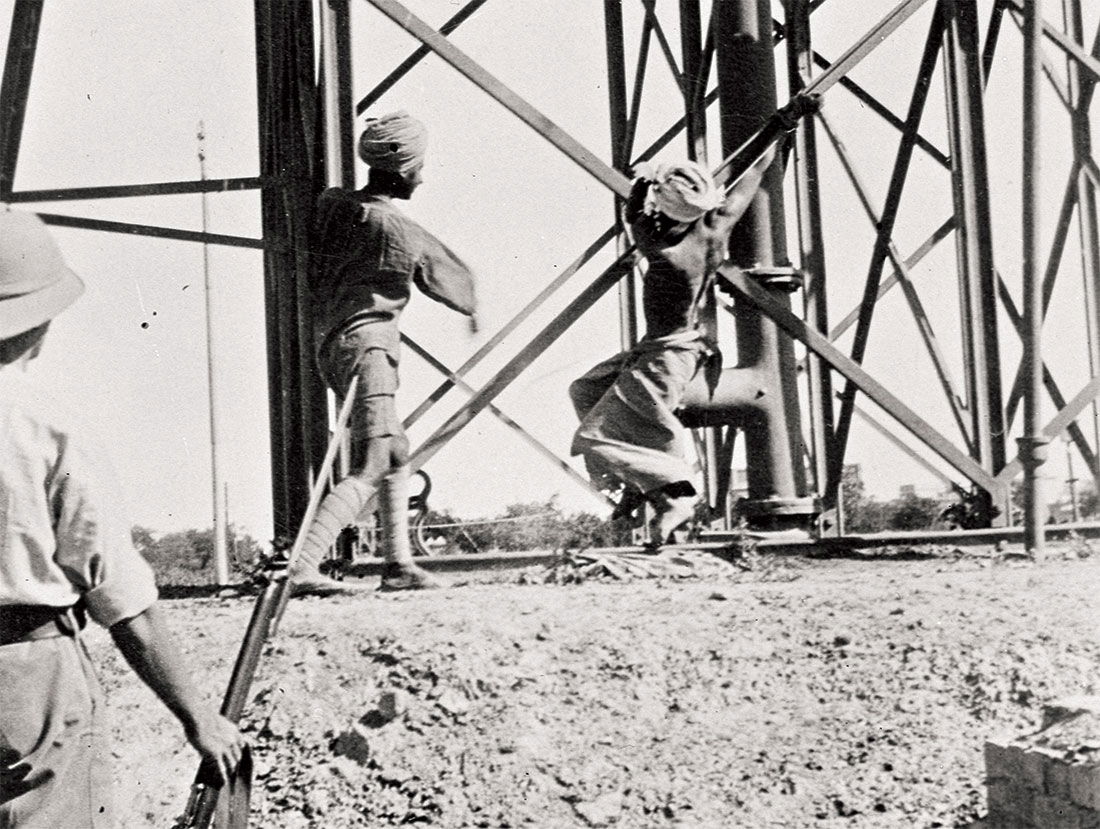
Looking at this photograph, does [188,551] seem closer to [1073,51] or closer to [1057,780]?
[1073,51]

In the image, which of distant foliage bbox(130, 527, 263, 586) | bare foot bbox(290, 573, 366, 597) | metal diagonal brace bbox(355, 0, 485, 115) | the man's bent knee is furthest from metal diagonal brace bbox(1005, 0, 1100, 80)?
distant foliage bbox(130, 527, 263, 586)

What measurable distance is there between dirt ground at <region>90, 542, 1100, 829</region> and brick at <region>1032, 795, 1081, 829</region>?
25cm

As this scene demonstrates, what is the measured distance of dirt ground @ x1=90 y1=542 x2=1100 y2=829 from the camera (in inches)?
154

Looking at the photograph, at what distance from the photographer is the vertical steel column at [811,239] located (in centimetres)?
729

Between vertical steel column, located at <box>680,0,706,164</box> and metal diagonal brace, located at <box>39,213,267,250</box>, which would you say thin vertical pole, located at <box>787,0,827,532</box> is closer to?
vertical steel column, located at <box>680,0,706,164</box>

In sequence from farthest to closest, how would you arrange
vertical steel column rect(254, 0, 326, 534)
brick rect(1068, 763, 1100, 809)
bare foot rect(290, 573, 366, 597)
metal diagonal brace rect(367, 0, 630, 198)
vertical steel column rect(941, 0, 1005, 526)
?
vertical steel column rect(941, 0, 1005, 526) → vertical steel column rect(254, 0, 326, 534) → metal diagonal brace rect(367, 0, 630, 198) → bare foot rect(290, 573, 366, 597) → brick rect(1068, 763, 1100, 809)

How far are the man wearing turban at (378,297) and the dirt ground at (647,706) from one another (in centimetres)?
100

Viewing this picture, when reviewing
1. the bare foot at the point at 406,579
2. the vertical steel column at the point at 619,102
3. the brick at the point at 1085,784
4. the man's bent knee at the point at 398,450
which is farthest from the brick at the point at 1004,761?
the vertical steel column at the point at 619,102

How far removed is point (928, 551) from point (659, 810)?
10.6ft

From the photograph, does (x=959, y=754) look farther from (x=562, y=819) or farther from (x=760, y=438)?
(x=760, y=438)

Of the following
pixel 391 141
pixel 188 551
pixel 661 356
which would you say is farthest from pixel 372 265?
pixel 188 551

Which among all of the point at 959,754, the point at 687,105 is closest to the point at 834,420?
the point at 687,105

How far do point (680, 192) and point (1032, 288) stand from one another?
5.02ft

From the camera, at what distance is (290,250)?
7.03m
